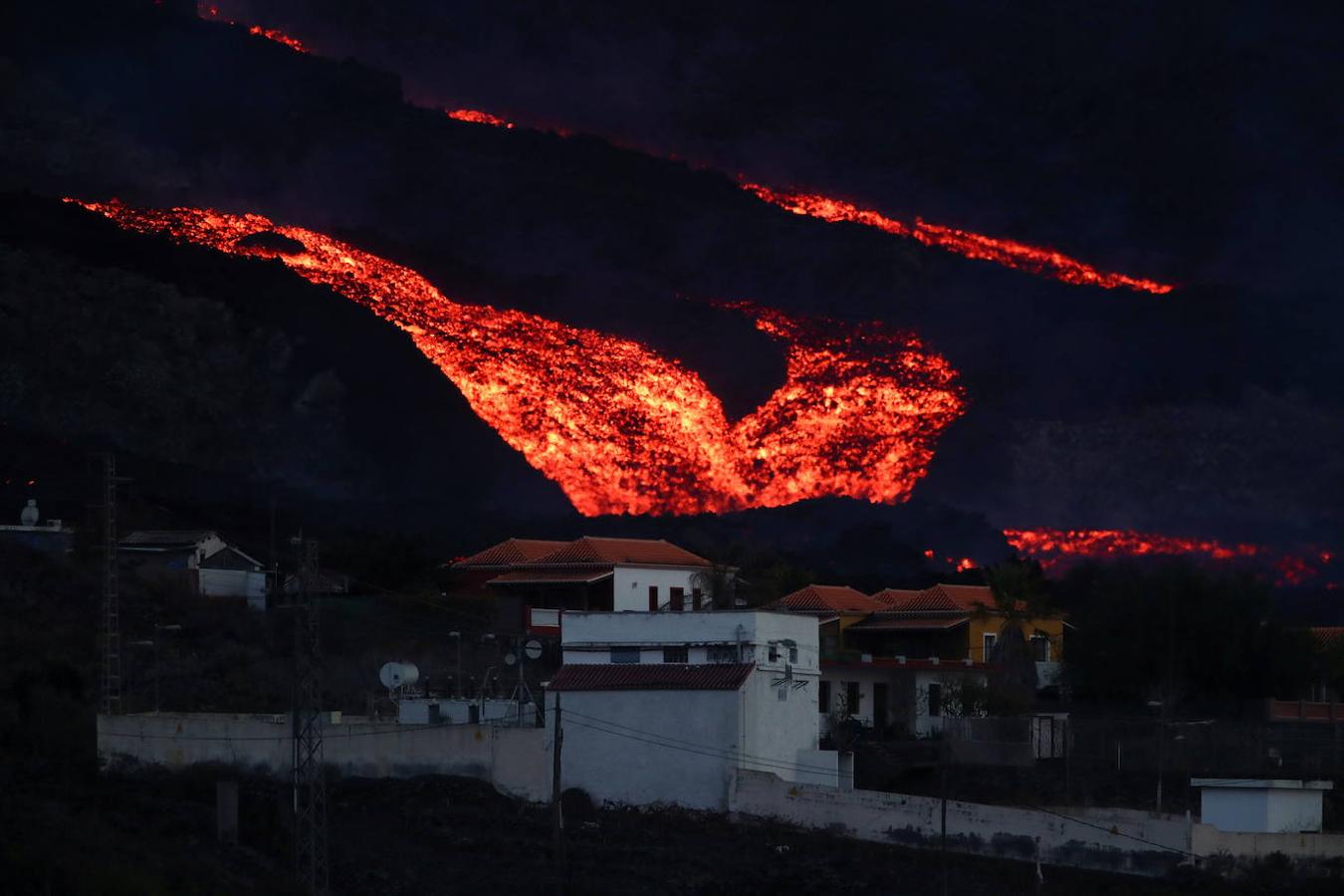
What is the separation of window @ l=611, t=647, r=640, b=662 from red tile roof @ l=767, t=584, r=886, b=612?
1939cm

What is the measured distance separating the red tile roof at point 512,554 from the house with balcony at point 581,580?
4cm

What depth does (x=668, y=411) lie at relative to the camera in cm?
10462

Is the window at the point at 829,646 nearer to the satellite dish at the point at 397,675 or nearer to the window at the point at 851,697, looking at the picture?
the window at the point at 851,697

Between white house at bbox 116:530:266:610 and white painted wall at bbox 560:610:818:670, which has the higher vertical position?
white house at bbox 116:530:266:610

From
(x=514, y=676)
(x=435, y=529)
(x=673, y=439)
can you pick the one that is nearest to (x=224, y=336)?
(x=435, y=529)

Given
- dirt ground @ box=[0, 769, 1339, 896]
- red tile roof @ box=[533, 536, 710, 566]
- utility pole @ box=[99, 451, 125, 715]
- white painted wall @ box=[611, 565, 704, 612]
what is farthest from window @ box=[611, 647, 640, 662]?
red tile roof @ box=[533, 536, 710, 566]

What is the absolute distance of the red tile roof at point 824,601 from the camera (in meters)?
80.8

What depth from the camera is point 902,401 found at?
347 ft

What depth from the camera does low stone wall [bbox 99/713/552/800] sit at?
57906mm

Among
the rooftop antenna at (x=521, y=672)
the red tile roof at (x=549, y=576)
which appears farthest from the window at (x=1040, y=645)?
the rooftop antenna at (x=521, y=672)

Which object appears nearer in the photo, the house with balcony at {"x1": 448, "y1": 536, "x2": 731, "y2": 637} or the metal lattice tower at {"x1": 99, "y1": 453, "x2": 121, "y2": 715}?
the metal lattice tower at {"x1": 99, "y1": 453, "x2": 121, "y2": 715}

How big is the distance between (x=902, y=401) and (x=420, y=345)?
949 inches

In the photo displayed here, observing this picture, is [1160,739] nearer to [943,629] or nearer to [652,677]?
[652,677]

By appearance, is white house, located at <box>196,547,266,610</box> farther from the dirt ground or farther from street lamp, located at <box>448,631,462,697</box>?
the dirt ground
